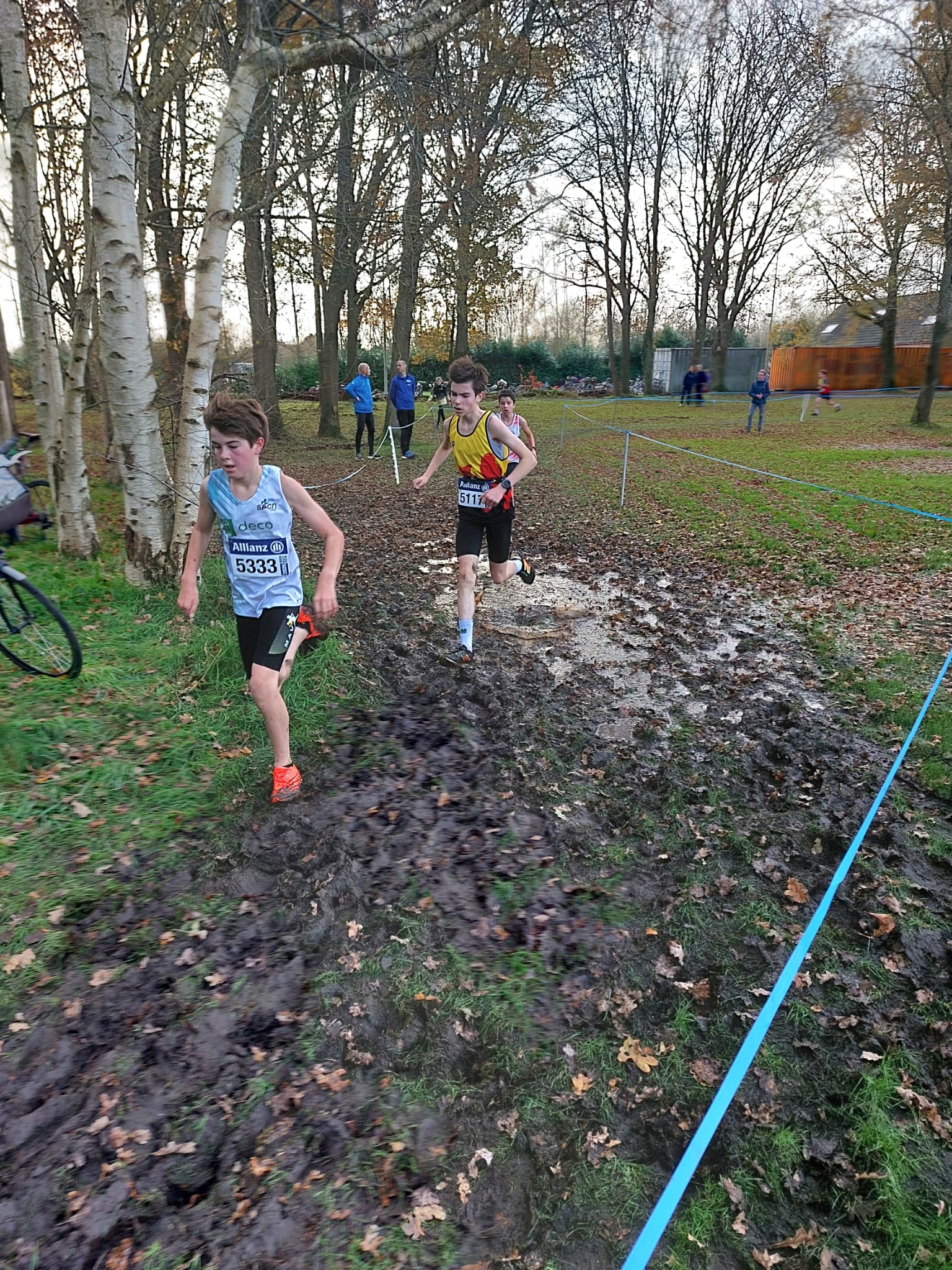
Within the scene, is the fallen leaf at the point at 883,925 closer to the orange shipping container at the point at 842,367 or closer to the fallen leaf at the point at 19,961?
the fallen leaf at the point at 19,961

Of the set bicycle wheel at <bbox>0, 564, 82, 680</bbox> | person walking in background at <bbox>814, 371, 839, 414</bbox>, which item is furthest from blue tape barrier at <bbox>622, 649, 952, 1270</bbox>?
person walking in background at <bbox>814, 371, 839, 414</bbox>

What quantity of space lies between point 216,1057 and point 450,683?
3.33m

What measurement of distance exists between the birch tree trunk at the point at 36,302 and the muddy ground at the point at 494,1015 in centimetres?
459

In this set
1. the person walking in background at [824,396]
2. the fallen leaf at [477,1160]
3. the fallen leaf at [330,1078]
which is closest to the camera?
the fallen leaf at [477,1160]

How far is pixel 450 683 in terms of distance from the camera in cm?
576

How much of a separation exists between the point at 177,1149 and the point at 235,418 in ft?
9.33

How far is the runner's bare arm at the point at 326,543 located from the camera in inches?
145

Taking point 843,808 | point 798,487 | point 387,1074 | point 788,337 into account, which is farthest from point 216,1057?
point 788,337

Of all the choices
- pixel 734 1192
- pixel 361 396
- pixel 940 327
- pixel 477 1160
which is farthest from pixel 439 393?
pixel 734 1192

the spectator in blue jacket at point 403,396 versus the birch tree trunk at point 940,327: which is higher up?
the birch tree trunk at point 940,327

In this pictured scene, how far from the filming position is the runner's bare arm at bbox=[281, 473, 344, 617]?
145 inches

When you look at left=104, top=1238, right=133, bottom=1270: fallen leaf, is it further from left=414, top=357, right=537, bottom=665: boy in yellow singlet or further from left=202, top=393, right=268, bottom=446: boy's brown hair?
left=414, top=357, right=537, bottom=665: boy in yellow singlet

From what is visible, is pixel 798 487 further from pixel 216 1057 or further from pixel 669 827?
pixel 216 1057

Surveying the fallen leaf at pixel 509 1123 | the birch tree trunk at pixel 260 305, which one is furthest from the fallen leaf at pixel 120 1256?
the birch tree trunk at pixel 260 305
